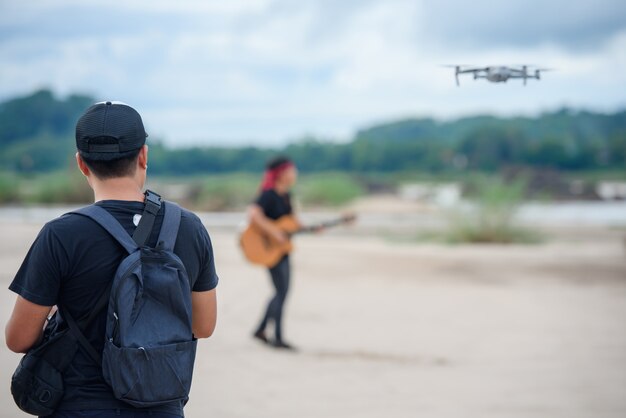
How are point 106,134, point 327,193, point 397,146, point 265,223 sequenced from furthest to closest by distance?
point 397,146
point 327,193
point 265,223
point 106,134

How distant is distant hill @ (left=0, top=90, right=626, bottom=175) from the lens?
8.24m

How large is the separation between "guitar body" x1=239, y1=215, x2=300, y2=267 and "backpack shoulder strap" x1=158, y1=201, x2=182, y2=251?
17.8 ft

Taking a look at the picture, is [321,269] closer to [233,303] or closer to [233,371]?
[233,303]

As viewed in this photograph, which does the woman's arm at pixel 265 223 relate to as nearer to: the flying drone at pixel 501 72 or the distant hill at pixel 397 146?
the distant hill at pixel 397 146

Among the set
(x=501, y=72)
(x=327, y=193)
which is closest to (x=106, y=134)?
(x=501, y=72)

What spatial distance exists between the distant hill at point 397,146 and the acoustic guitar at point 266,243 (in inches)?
80.5

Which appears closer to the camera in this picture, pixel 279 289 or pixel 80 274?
pixel 80 274

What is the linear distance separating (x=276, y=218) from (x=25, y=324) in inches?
239

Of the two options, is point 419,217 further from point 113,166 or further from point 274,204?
point 113,166

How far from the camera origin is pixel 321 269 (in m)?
14.6

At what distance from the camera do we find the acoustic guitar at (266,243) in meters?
8.23

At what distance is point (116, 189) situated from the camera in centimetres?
269

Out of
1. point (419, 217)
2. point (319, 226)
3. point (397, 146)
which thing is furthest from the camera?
point (397, 146)

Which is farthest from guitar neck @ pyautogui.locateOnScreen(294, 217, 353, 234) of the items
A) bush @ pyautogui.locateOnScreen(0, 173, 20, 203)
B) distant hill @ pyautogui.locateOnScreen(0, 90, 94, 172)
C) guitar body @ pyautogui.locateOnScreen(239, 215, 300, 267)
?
bush @ pyautogui.locateOnScreen(0, 173, 20, 203)
